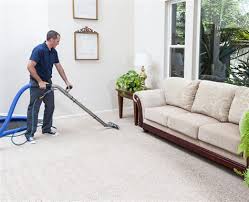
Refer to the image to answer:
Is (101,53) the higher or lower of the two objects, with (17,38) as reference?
lower

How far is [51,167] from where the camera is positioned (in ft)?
10.8

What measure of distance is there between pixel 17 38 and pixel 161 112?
3.10 metres

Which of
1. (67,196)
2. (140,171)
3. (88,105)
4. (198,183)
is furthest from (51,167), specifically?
(88,105)

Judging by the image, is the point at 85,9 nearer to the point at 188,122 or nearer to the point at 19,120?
the point at 19,120

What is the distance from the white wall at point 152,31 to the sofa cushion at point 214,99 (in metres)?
1.58

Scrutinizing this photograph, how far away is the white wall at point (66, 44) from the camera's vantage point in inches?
210

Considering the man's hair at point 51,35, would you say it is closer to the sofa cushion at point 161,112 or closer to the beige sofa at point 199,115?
the beige sofa at point 199,115

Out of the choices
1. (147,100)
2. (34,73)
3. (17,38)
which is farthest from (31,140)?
(17,38)

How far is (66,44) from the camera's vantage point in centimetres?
547

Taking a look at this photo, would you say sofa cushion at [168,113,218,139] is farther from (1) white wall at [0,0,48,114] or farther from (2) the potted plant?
(1) white wall at [0,0,48,114]

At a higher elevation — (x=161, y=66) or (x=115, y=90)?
(x=161, y=66)

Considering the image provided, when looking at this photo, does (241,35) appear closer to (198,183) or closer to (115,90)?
(198,183)

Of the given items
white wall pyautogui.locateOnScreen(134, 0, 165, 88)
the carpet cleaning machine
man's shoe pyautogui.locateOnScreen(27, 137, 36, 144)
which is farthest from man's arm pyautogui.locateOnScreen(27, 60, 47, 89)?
white wall pyautogui.locateOnScreen(134, 0, 165, 88)

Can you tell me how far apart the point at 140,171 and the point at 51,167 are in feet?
3.26
